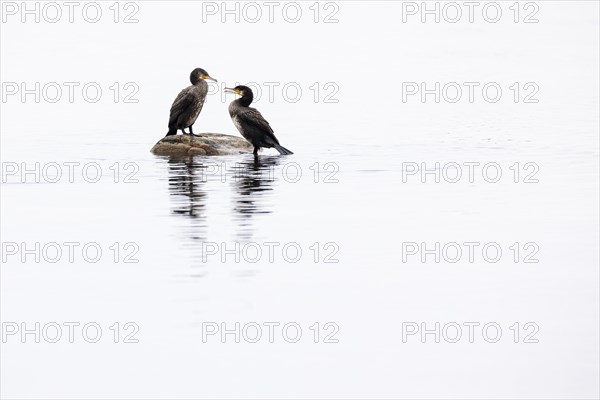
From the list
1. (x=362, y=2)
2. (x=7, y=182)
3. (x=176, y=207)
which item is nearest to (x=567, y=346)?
(x=176, y=207)

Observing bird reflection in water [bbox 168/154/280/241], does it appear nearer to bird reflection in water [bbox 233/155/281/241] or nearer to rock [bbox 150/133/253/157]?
bird reflection in water [bbox 233/155/281/241]

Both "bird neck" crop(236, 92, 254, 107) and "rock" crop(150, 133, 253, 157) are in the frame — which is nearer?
"rock" crop(150, 133, 253, 157)

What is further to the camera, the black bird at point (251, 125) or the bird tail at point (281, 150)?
the bird tail at point (281, 150)

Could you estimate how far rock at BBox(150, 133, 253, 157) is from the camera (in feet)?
91.8

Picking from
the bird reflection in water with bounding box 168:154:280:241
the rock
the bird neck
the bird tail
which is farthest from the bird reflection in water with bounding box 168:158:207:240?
the bird tail

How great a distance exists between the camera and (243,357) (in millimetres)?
13688

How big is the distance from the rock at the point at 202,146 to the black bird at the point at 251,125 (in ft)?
2.07

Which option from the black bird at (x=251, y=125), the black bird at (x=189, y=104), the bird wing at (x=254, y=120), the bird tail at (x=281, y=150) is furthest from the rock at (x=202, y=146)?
the bird wing at (x=254, y=120)

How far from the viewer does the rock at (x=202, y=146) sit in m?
28.0

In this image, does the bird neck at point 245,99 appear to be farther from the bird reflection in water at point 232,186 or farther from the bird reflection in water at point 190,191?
the bird reflection in water at point 190,191

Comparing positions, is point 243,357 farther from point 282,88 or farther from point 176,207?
point 282,88

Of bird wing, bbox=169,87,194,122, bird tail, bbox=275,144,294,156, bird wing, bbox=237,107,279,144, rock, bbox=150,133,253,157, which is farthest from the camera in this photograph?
bird tail, bbox=275,144,294,156

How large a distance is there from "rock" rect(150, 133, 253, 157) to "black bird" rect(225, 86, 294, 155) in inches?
24.8

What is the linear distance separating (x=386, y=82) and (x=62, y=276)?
126 feet
